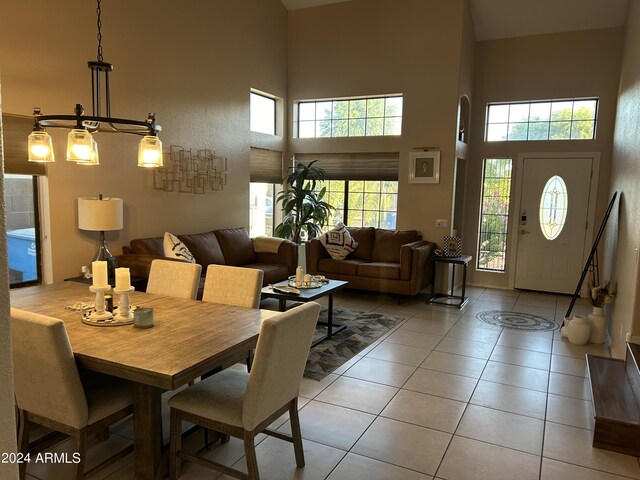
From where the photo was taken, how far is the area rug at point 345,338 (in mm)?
3965

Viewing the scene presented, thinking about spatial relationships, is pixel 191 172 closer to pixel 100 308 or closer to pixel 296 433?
pixel 100 308

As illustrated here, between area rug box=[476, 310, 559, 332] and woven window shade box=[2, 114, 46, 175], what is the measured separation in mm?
4870

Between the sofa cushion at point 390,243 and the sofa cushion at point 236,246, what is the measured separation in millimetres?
1737

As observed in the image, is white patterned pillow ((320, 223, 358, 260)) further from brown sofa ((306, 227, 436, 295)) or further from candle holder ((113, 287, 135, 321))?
candle holder ((113, 287, 135, 321))

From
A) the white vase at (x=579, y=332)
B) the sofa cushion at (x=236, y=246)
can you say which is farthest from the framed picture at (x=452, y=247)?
the sofa cushion at (x=236, y=246)

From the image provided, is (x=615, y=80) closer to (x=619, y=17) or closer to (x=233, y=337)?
(x=619, y=17)

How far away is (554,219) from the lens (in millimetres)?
6785

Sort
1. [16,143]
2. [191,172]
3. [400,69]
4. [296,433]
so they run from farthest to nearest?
[400,69]
[191,172]
[16,143]
[296,433]

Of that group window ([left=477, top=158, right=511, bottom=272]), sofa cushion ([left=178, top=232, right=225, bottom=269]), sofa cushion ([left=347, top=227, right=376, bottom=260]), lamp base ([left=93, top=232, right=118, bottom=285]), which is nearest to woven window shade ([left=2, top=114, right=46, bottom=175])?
lamp base ([left=93, top=232, right=118, bottom=285])

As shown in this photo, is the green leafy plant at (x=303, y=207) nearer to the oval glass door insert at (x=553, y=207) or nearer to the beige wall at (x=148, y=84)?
the beige wall at (x=148, y=84)

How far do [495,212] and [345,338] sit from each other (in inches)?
146

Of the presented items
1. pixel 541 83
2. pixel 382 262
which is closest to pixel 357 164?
pixel 382 262

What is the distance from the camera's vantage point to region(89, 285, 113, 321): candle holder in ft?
8.32

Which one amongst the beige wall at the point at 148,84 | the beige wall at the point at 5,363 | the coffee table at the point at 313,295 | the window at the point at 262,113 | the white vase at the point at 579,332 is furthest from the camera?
the window at the point at 262,113
